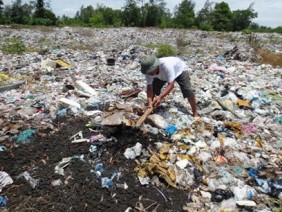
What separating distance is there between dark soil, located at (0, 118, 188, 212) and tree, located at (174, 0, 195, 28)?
2797 centimetres

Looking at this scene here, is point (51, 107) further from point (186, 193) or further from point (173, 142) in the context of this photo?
point (186, 193)

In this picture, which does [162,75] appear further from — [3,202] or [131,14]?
[131,14]

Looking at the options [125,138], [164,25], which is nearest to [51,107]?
[125,138]

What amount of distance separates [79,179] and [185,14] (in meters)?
32.0

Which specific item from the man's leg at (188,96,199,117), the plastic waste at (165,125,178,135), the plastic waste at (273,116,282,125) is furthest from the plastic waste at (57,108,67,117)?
the plastic waste at (273,116,282,125)

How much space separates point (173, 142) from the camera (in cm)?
411

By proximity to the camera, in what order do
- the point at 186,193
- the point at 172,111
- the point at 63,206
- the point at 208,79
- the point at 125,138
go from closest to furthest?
1. the point at 63,206
2. the point at 186,193
3. the point at 125,138
4. the point at 172,111
5. the point at 208,79

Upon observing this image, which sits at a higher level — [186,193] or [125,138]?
[125,138]

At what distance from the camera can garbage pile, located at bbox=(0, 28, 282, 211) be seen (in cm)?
348

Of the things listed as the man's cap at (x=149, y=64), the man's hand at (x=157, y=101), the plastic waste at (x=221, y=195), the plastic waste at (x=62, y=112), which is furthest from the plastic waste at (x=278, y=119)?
the plastic waste at (x=62, y=112)

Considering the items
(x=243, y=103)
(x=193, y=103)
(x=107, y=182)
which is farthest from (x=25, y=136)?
(x=243, y=103)

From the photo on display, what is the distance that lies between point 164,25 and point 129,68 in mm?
22739

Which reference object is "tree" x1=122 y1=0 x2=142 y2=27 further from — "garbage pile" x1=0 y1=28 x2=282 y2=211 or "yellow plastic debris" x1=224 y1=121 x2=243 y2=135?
"yellow plastic debris" x1=224 y1=121 x2=243 y2=135

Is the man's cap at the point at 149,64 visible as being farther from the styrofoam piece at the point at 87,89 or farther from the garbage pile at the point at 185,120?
the styrofoam piece at the point at 87,89
